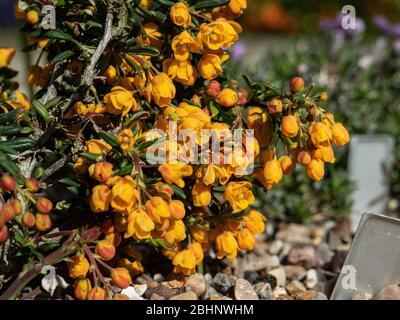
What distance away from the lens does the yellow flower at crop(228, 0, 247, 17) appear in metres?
1.50

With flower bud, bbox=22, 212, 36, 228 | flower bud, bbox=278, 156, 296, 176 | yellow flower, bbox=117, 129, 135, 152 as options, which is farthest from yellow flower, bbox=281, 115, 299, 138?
flower bud, bbox=22, 212, 36, 228

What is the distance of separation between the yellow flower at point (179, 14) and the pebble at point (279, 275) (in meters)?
0.72

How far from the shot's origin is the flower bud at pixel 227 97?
146cm

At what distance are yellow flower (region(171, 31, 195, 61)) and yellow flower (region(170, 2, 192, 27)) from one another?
0.08 ft

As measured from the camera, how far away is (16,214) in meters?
1.23

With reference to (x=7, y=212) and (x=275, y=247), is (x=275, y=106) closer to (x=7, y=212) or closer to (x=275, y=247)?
(x=7, y=212)

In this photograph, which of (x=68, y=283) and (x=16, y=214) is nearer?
(x=16, y=214)

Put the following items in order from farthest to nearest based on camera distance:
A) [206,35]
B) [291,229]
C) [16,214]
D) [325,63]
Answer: [325,63] < [291,229] < [206,35] < [16,214]

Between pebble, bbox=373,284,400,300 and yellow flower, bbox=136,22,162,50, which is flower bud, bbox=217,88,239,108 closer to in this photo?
yellow flower, bbox=136,22,162,50

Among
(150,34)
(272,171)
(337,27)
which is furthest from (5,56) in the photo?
(337,27)

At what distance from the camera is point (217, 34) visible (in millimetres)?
1380

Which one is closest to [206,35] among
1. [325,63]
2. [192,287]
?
[192,287]

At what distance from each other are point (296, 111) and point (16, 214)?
605 mm

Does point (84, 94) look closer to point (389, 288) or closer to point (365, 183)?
point (389, 288)
